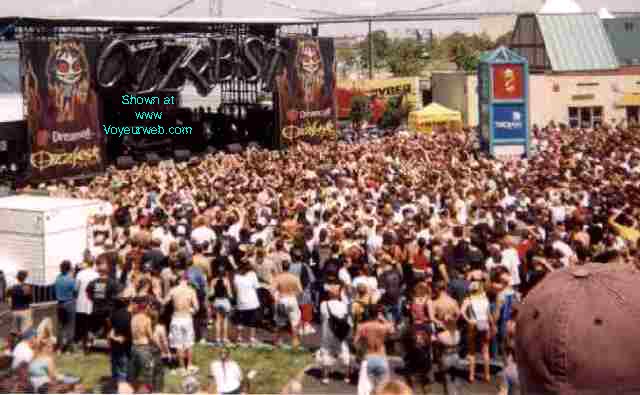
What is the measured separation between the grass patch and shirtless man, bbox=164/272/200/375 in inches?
11.7

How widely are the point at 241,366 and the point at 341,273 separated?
1.50m

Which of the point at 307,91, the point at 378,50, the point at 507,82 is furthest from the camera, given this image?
the point at 378,50

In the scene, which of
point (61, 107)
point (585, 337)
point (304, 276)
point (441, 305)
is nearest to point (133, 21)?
point (61, 107)

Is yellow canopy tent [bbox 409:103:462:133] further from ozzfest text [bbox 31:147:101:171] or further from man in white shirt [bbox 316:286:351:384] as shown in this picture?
man in white shirt [bbox 316:286:351:384]

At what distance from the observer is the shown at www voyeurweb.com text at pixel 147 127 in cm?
3588

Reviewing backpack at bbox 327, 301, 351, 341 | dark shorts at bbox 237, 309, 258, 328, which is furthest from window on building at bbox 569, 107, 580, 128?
backpack at bbox 327, 301, 351, 341

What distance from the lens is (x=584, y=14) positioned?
50.6 m

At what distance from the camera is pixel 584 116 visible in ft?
148

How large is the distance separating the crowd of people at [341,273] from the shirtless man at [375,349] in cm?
1

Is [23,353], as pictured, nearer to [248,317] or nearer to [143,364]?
[143,364]

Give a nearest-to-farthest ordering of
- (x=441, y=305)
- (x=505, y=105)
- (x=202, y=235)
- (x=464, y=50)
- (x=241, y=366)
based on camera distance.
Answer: (x=441, y=305) < (x=241, y=366) < (x=202, y=235) < (x=505, y=105) < (x=464, y=50)

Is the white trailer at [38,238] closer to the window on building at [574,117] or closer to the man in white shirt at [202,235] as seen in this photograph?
the man in white shirt at [202,235]

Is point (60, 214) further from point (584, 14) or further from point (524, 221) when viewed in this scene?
point (584, 14)

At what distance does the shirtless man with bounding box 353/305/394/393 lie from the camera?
8.57m
